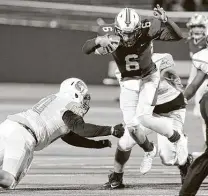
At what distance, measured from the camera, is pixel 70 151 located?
45.0ft

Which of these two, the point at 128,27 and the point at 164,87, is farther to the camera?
the point at 164,87

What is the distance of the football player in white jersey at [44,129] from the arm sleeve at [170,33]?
1253 millimetres

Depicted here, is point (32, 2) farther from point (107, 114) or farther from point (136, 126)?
point (136, 126)

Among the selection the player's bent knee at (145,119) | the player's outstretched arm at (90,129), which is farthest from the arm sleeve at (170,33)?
the player's outstretched arm at (90,129)

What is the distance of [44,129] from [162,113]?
2.07 metres

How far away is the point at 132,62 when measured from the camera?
33.6ft

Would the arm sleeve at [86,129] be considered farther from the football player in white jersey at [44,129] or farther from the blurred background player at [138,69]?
the blurred background player at [138,69]

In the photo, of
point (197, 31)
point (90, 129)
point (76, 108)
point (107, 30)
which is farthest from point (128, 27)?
point (197, 31)

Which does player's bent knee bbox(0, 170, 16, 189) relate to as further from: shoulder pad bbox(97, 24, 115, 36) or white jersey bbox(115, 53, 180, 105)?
white jersey bbox(115, 53, 180, 105)

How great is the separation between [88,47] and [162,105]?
1.33 m

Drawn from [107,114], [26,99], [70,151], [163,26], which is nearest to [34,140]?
[163,26]

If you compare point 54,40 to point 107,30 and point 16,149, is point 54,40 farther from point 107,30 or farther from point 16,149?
point 16,149

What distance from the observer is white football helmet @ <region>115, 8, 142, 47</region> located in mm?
10023

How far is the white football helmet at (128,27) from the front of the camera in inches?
395
